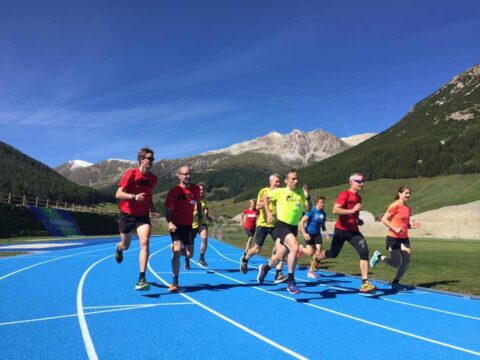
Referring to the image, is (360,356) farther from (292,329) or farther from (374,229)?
(374,229)

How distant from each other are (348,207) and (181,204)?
340 cm

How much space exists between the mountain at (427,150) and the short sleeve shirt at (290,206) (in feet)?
347

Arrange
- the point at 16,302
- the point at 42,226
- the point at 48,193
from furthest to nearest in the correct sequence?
the point at 48,193
the point at 42,226
the point at 16,302

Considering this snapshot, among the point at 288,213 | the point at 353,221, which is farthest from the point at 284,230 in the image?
the point at 353,221

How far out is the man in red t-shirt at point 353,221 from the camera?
8.60m

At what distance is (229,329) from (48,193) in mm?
114755

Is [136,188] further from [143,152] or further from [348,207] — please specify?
[348,207]

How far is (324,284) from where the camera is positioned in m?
10.2

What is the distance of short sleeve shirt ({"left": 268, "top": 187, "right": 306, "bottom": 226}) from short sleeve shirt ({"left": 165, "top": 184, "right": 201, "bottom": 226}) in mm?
1802

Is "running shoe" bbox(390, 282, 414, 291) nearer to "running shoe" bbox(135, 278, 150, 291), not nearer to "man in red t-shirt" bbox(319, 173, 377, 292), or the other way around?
"man in red t-shirt" bbox(319, 173, 377, 292)

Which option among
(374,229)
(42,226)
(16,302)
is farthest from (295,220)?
(374,229)

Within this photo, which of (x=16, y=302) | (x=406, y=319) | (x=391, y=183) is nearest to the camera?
(x=406, y=319)

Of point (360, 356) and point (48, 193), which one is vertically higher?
point (48, 193)

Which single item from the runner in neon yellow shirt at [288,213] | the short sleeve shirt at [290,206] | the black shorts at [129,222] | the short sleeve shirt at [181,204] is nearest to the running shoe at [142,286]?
the black shorts at [129,222]
